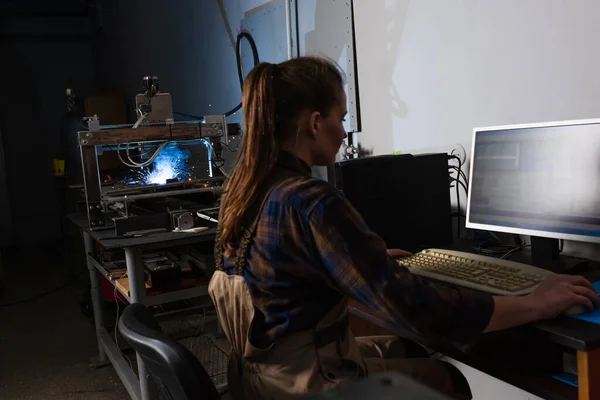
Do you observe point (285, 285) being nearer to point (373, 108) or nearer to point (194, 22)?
point (373, 108)

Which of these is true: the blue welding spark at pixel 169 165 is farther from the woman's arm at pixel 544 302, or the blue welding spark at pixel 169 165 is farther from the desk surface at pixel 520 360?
the woman's arm at pixel 544 302

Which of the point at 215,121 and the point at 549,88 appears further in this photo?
the point at 215,121

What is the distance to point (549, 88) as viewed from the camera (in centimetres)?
168

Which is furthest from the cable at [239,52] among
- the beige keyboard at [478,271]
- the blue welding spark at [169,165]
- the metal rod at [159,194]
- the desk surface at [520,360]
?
the desk surface at [520,360]

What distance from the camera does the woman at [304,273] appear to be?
3.28ft

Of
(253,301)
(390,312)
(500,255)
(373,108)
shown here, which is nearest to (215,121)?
(373,108)

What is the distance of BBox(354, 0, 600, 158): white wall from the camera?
5.29 ft

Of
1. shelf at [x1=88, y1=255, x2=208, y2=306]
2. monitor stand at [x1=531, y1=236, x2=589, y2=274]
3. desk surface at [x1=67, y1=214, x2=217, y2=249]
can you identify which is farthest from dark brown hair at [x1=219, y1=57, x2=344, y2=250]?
shelf at [x1=88, y1=255, x2=208, y2=306]

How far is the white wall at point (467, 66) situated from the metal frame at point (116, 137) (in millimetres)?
731

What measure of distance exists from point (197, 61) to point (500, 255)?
3115 mm

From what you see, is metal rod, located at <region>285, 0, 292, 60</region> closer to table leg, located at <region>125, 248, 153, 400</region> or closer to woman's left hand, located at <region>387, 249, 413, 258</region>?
table leg, located at <region>125, 248, 153, 400</region>

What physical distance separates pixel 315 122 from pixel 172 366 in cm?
55

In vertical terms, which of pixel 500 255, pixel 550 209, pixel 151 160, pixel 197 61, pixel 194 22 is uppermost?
pixel 194 22

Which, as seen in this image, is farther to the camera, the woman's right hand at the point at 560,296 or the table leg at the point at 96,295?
the table leg at the point at 96,295
